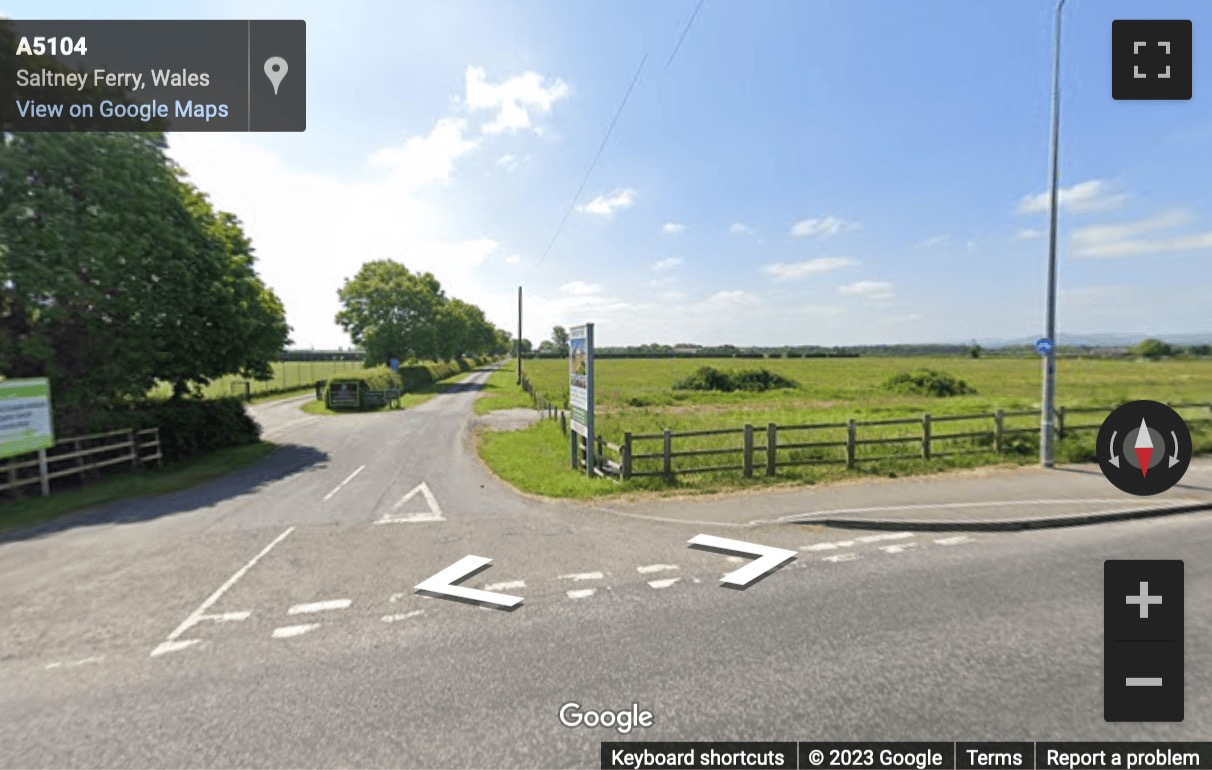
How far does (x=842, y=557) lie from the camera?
606 centimetres

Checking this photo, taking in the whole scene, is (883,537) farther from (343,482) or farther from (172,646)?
(343,482)

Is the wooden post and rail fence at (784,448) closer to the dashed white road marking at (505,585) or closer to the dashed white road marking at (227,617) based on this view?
the dashed white road marking at (505,585)

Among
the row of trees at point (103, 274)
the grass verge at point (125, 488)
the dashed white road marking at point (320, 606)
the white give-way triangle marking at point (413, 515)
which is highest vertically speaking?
the row of trees at point (103, 274)

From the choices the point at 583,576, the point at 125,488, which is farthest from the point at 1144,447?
the point at 125,488

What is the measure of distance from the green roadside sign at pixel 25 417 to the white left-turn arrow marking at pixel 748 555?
13.2m

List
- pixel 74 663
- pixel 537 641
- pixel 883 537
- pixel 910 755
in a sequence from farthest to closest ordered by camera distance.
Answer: pixel 883 537
pixel 537 641
pixel 74 663
pixel 910 755

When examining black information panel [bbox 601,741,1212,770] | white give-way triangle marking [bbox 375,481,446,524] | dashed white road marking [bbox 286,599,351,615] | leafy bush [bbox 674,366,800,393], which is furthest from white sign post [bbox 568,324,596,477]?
leafy bush [bbox 674,366,800,393]

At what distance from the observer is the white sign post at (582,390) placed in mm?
9977

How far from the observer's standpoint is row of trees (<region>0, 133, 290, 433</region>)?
9852 millimetres

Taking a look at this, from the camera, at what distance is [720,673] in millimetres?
3707

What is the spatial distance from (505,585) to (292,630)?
81.2 inches

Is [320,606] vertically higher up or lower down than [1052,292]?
lower down

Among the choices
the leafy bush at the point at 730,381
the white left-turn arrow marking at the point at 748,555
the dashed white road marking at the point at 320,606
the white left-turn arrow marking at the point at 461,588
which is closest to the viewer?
the dashed white road marking at the point at 320,606

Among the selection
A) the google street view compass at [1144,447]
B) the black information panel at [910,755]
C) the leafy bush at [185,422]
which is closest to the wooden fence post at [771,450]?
the google street view compass at [1144,447]
